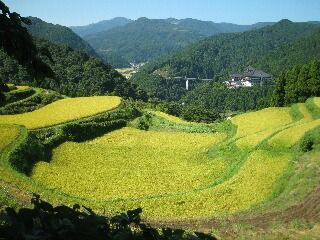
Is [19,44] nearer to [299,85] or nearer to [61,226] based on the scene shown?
[61,226]

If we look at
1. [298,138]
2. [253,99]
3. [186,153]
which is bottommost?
[253,99]

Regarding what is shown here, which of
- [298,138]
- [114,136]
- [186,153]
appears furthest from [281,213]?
[114,136]

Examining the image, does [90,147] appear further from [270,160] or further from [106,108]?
[270,160]

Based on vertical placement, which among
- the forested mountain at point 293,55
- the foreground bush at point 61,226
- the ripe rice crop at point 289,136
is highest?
the foreground bush at point 61,226

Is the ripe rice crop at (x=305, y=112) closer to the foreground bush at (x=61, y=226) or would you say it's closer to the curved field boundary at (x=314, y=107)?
the curved field boundary at (x=314, y=107)

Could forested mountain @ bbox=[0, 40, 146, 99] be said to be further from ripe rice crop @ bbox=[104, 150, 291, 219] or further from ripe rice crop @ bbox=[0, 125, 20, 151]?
ripe rice crop @ bbox=[104, 150, 291, 219]

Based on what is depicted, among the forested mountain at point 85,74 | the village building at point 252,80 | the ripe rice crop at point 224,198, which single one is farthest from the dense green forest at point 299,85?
the village building at point 252,80

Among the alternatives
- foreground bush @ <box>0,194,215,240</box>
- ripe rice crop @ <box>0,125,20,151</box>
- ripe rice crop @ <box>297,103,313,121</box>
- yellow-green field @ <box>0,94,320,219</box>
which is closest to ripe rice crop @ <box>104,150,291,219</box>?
yellow-green field @ <box>0,94,320,219</box>
